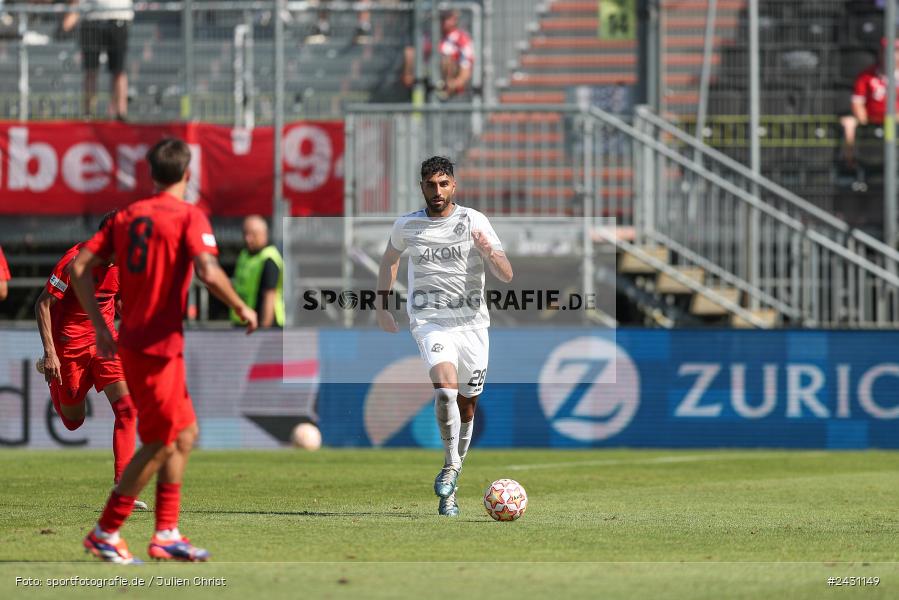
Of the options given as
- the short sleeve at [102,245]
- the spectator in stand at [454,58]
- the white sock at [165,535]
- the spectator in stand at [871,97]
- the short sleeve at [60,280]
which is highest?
the spectator in stand at [454,58]

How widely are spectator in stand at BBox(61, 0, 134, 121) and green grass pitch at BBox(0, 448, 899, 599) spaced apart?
6.30 meters

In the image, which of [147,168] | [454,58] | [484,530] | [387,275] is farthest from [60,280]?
[454,58]

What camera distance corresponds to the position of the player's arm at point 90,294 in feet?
26.3

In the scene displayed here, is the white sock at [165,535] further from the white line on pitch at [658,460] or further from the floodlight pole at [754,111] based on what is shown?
the floodlight pole at [754,111]

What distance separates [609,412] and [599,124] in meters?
4.16

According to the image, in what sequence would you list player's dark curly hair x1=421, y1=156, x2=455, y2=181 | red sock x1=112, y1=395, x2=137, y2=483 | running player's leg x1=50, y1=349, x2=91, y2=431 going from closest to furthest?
player's dark curly hair x1=421, y1=156, x2=455, y2=181 < red sock x1=112, y1=395, x2=137, y2=483 < running player's leg x1=50, y1=349, x2=91, y2=431

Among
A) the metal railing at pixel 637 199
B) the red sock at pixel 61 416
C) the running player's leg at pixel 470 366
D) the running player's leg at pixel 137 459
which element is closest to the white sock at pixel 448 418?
the running player's leg at pixel 470 366

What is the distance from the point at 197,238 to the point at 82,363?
4.27 m

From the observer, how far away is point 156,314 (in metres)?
7.98

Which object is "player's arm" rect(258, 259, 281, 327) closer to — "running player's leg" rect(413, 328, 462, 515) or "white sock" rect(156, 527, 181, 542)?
"running player's leg" rect(413, 328, 462, 515)

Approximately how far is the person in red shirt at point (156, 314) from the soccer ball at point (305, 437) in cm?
1076

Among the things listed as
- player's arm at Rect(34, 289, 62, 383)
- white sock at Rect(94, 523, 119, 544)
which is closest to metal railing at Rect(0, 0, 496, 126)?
player's arm at Rect(34, 289, 62, 383)

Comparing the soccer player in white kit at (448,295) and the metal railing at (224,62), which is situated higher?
the metal railing at (224,62)

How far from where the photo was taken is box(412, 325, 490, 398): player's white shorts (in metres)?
11.3
